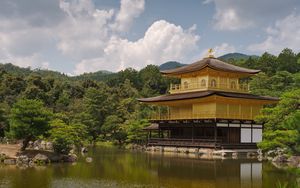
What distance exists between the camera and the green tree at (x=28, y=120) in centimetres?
2966

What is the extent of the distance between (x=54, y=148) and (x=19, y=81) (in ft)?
133

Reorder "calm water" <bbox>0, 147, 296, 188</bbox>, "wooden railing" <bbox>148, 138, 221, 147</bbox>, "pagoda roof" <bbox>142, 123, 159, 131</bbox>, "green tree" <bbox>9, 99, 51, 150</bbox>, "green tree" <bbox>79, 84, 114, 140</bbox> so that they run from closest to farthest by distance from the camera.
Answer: "calm water" <bbox>0, 147, 296, 188</bbox> → "green tree" <bbox>9, 99, 51, 150</bbox> → "wooden railing" <bbox>148, 138, 221, 147</bbox> → "pagoda roof" <bbox>142, 123, 159, 131</bbox> → "green tree" <bbox>79, 84, 114, 140</bbox>

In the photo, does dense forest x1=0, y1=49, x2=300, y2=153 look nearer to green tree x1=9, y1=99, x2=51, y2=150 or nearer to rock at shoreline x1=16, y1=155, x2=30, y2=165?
green tree x1=9, y1=99, x2=51, y2=150

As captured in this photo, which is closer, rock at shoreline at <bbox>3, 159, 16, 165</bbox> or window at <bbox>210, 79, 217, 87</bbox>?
rock at shoreline at <bbox>3, 159, 16, 165</bbox>

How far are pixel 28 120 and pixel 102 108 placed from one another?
96.1 ft

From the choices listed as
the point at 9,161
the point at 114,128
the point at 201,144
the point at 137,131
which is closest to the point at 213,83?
the point at 201,144

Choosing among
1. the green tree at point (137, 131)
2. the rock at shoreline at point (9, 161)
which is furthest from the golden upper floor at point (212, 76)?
the rock at shoreline at point (9, 161)

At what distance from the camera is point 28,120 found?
29.6 metres

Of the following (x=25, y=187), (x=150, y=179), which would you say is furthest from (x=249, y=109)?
(x=25, y=187)

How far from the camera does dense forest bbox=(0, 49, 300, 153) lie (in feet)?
97.4

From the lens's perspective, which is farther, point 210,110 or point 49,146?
point 210,110

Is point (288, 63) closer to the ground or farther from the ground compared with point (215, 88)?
farther from the ground

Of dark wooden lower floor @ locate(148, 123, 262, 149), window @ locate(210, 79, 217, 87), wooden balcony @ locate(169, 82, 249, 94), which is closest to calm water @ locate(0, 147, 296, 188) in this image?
dark wooden lower floor @ locate(148, 123, 262, 149)

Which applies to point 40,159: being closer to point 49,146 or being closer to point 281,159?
point 49,146
